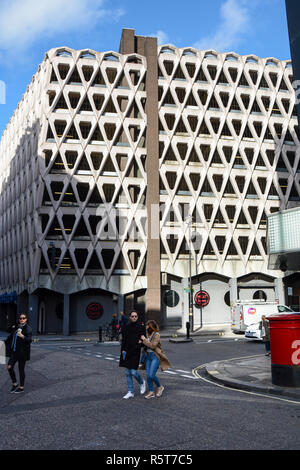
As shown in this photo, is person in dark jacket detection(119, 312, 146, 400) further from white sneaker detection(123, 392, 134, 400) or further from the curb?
the curb

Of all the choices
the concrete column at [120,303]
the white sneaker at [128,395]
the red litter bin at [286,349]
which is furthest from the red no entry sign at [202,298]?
the white sneaker at [128,395]

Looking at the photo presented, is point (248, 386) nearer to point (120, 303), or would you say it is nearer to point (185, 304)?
point (120, 303)

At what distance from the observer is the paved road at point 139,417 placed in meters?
6.11

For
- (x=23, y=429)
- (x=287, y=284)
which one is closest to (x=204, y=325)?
(x=287, y=284)

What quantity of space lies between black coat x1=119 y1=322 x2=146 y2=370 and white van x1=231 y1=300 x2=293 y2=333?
2268cm

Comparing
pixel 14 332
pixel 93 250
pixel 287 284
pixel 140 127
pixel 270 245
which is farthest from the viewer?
pixel 287 284

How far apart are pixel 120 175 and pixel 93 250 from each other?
839 centimetres

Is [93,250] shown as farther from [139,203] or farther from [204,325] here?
[204,325]

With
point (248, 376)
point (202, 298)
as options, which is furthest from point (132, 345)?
point (202, 298)

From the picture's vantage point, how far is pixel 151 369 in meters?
9.80

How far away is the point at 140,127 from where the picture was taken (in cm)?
4659

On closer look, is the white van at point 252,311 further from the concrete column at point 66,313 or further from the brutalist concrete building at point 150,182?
the concrete column at point 66,313

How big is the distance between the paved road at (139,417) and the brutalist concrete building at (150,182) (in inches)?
1241

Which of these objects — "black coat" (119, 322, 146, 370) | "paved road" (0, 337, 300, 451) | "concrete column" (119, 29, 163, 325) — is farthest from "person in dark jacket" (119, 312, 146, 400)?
"concrete column" (119, 29, 163, 325)
